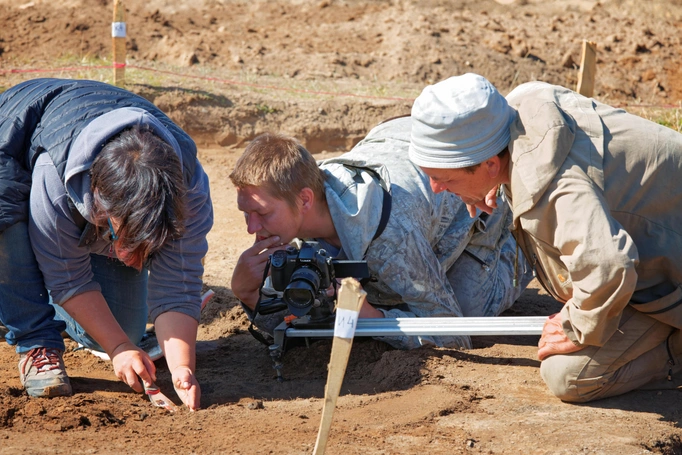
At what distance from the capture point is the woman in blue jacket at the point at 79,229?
2.62m

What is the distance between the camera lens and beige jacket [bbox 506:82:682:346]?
2447 mm

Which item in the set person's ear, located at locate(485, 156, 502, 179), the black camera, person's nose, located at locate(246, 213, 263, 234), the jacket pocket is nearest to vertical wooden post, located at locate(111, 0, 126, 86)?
person's nose, located at locate(246, 213, 263, 234)

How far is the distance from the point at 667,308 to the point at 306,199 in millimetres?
1484

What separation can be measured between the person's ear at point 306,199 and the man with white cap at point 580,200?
2.30 ft

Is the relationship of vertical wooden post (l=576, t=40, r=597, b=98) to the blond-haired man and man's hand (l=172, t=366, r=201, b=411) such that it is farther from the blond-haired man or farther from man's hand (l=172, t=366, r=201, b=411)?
man's hand (l=172, t=366, r=201, b=411)

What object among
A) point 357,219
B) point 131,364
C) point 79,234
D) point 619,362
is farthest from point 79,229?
point 619,362

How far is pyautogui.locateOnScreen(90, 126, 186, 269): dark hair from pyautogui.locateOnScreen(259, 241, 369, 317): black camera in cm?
57

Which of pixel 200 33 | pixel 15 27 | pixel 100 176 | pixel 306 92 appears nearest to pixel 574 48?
pixel 306 92

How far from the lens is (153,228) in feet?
8.14

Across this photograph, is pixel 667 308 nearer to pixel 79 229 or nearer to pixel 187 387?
pixel 187 387

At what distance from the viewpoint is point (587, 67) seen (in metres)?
6.84

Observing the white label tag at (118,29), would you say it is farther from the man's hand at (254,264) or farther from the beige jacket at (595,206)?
the beige jacket at (595,206)

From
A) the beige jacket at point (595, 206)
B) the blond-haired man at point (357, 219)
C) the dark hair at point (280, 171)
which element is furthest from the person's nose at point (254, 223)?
the beige jacket at point (595, 206)

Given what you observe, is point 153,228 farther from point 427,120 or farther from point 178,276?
point 427,120
